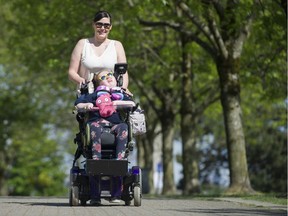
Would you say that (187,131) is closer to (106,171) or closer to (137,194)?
(137,194)

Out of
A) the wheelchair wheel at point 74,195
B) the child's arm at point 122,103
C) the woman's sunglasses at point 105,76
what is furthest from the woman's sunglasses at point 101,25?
the wheelchair wheel at point 74,195

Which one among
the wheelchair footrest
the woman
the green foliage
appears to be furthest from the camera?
the green foliage

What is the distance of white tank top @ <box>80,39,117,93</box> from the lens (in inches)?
490

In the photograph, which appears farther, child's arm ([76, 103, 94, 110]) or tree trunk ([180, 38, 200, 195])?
tree trunk ([180, 38, 200, 195])

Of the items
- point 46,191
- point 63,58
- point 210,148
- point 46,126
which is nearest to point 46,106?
point 46,126

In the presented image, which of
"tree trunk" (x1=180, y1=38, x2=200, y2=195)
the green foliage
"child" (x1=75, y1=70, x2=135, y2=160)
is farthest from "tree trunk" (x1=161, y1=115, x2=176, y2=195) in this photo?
"child" (x1=75, y1=70, x2=135, y2=160)

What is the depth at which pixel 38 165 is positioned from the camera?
244 ft

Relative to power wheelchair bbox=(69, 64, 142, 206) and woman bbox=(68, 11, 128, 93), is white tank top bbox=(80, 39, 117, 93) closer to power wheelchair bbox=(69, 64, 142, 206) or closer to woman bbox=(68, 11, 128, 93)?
woman bbox=(68, 11, 128, 93)

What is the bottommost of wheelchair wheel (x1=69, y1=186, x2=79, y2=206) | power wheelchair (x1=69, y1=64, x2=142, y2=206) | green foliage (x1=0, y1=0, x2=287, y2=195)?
wheelchair wheel (x1=69, y1=186, x2=79, y2=206)

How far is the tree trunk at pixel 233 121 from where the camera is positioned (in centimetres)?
2244

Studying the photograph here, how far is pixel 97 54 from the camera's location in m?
12.6

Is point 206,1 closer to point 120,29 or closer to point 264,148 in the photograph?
point 120,29

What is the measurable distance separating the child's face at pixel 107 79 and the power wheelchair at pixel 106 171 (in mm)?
156

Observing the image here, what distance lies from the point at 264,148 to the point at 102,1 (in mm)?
42314
